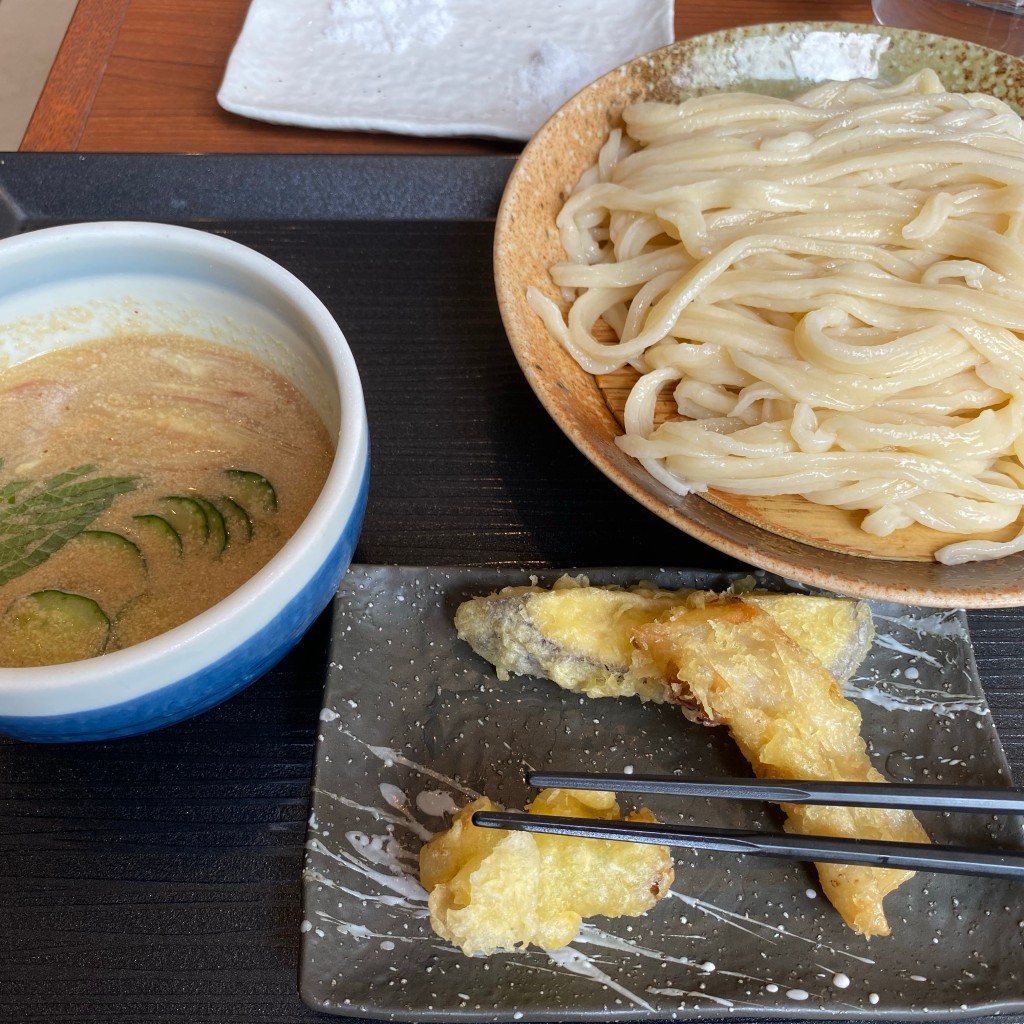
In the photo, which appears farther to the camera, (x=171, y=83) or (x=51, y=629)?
(x=171, y=83)

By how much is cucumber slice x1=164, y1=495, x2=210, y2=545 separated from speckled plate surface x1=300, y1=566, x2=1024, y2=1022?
335 millimetres

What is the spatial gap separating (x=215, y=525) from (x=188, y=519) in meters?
0.05

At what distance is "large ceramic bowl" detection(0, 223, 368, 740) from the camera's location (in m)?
1.02

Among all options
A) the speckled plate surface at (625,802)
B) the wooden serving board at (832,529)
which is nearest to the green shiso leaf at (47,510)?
the speckled plate surface at (625,802)

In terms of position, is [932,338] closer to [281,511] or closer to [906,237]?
[906,237]

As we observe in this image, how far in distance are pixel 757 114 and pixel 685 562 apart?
117 cm

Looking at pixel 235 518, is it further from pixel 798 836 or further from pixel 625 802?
pixel 798 836

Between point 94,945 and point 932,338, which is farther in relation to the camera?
point 932,338

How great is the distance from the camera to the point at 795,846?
1.20m

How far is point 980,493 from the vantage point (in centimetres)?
166

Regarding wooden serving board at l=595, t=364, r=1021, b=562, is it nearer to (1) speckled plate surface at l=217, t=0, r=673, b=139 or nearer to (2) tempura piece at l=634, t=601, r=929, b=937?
(2) tempura piece at l=634, t=601, r=929, b=937

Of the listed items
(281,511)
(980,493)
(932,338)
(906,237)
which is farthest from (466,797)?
(906,237)

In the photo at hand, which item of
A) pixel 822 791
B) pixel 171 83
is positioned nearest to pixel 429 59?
pixel 171 83

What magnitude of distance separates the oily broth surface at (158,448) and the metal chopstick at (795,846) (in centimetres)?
55
